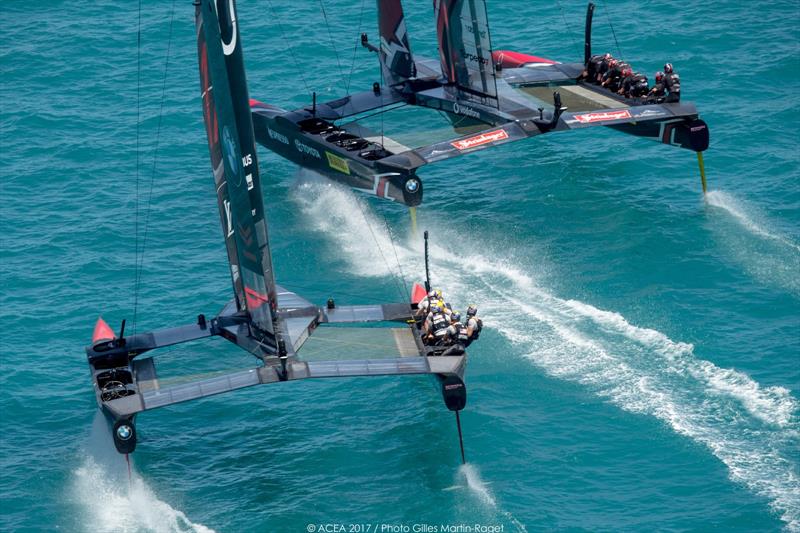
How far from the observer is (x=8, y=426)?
31281 mm

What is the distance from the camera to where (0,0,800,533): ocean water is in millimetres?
28266

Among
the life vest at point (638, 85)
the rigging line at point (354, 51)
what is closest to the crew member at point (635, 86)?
the life vest at point (638, 85)

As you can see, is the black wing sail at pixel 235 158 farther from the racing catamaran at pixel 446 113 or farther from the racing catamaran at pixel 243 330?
the racing catamaran at pixel 446 113

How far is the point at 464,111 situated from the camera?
40.9 meters

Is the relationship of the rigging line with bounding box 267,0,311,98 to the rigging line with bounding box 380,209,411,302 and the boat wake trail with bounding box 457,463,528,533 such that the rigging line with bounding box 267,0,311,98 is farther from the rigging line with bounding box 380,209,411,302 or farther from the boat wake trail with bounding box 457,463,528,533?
the boat wake trail with bounding box 457,463,528,533

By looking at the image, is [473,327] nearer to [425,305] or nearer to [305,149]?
[425,305]

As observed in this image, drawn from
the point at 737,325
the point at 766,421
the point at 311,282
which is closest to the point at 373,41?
the point at 311,282

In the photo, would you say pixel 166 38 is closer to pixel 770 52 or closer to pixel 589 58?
pixel 589 58

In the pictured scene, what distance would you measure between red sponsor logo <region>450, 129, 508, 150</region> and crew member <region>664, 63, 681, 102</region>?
4971 millimetres

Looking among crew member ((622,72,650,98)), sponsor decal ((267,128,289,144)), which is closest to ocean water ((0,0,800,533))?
sponsor decal ((267,128,289,144))

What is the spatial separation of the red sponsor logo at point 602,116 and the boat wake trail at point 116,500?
15645 mm

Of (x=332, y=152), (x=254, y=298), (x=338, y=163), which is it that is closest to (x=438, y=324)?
(x=254, y=298)

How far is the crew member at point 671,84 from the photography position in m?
39.6

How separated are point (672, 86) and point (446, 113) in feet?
20.9
